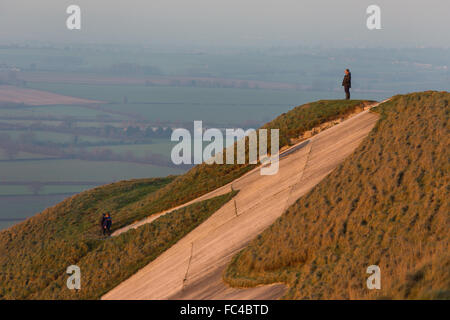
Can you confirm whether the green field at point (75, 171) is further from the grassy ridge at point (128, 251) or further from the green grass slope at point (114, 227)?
the grassy ridge at point (128, 251)

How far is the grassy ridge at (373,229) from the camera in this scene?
46.6 ft

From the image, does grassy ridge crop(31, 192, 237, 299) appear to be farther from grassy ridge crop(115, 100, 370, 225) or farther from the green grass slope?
grassy ridge crop(115, 100, 370, 225)

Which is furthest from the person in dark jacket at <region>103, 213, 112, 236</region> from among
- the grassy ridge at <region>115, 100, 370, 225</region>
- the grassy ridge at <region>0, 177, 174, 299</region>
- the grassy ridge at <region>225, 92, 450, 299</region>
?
the grassy ridge at <region>225, 92, 450, 299</region>

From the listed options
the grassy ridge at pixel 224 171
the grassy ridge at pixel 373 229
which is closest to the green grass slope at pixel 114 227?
the grassy ridge at pixel 224 171

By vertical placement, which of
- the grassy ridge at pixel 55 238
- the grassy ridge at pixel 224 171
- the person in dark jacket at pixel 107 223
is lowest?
the grassy ridge at pixel 55 238

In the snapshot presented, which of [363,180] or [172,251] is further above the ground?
[363,180]

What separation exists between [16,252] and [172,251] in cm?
1246

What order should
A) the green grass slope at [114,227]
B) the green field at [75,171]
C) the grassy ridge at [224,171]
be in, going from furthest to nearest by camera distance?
the green field at [75,171] < the grassy ridge at [224,171] < the green grass slope at [114,227]

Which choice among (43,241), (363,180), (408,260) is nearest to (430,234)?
(408,260)

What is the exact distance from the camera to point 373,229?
17.4 meters

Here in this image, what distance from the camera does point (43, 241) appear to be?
32156 millimetres

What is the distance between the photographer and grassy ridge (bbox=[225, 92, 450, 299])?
46.6 ft

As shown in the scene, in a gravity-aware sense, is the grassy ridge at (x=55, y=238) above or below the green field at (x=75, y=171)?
above

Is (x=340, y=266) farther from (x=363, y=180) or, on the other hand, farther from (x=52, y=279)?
(x=52, y=279)
